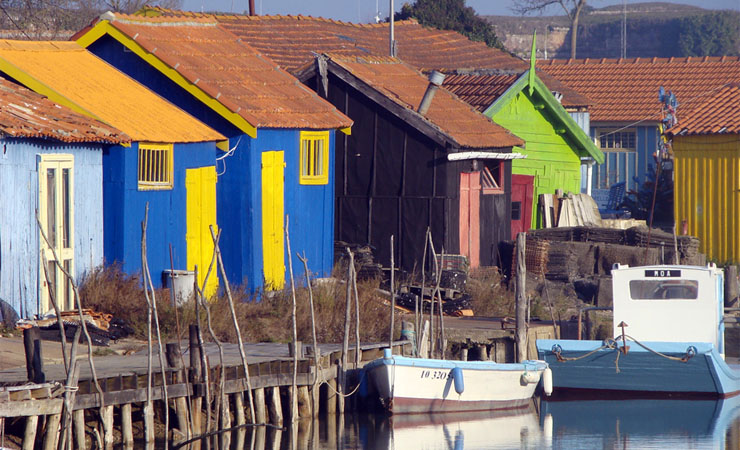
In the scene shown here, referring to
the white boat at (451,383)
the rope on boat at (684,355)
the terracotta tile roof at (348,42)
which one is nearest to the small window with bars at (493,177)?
the terracotta tile roof at (348,42)

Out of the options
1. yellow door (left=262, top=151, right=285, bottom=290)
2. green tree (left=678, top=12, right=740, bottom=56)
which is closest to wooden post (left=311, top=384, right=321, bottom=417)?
yellow door (left=262, top=151, right=285, bottom=290)

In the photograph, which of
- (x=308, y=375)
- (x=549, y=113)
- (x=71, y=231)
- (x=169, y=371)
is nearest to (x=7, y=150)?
(x=71, y=231)

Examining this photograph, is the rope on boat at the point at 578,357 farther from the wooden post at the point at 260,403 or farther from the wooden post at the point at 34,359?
the wooden post at the point at 34,359

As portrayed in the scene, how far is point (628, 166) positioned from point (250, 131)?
20.8 meters

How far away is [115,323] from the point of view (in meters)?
18.9

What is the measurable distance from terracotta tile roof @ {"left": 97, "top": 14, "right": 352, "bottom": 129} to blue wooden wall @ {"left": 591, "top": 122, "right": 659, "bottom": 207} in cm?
1677

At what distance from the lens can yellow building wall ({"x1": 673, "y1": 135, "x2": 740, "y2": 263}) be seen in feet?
95.8

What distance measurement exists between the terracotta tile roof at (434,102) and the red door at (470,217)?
0.84 meters

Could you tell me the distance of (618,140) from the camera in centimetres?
4072

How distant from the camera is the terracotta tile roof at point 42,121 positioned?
1739 cm

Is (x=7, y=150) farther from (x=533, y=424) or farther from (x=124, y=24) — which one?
(x=533, y=424)

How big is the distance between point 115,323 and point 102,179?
7.18 feet

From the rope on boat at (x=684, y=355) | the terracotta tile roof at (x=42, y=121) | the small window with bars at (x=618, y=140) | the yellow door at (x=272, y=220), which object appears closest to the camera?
the terracotta tile roof at (x=42, y=121)

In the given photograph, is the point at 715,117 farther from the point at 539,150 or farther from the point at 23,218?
the point at 23,218
